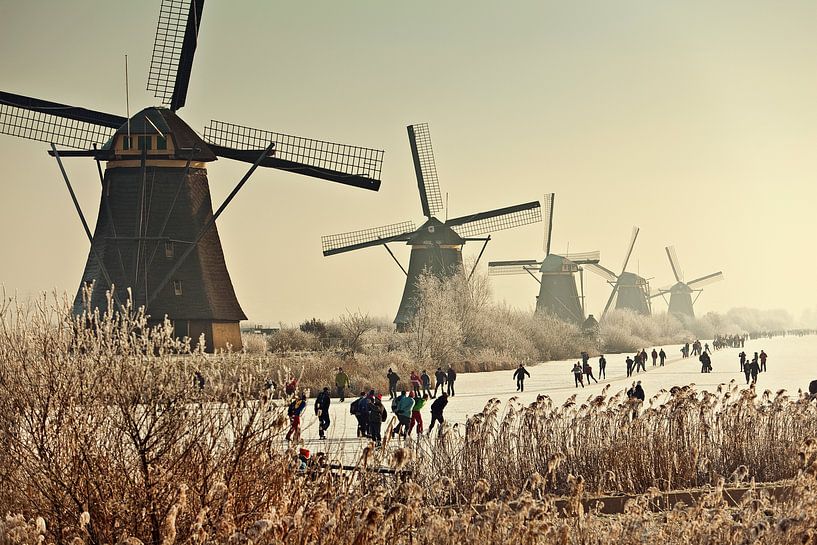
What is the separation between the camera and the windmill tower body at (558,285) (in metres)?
89.6

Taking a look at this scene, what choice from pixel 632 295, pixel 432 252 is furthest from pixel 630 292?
pixel 432 252

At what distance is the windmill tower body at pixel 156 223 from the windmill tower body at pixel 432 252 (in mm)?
27158

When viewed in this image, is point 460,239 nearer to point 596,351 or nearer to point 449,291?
point 449,291

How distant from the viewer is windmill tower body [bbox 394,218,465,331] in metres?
61.9

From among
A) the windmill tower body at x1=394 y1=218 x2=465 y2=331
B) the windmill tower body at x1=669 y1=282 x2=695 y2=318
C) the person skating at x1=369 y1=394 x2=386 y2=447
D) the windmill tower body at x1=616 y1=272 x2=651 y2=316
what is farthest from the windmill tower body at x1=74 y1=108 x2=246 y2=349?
the windmill tower body at x1=669 y1=282 x2=695 y2=318

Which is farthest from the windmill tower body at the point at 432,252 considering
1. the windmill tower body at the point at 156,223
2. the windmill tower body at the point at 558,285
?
the windmill tower body at the point at 558,285

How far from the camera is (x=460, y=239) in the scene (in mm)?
→ 62531

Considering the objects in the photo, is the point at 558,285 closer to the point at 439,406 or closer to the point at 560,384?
the point at 560,384

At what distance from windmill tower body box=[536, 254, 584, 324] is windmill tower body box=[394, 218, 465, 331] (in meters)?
28.3

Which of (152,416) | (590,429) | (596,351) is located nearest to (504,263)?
(596,351)

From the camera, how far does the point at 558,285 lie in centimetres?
9044

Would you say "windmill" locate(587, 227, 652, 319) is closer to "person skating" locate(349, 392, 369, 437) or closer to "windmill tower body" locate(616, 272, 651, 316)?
"windmill tower body" locate(616, 272, 651, 316)

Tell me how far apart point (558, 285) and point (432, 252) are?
30.4m

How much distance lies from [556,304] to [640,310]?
34154 millimetres
